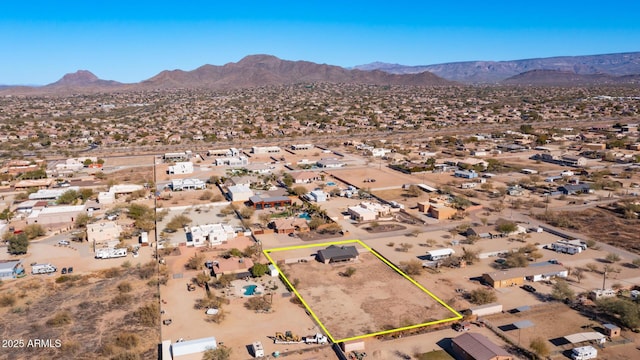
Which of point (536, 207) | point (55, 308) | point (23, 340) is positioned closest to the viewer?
point (23, 340)

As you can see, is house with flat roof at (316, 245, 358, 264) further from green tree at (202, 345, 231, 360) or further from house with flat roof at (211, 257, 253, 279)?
green tree at (202, 345, 231, 360)

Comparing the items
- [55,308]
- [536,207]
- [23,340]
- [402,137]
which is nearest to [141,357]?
[23,340]

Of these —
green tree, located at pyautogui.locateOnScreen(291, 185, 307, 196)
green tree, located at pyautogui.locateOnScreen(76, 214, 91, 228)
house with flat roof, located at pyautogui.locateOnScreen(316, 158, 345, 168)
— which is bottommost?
green tree, located at pyautogui.locateOnScreen(76, 214, 91, 228)

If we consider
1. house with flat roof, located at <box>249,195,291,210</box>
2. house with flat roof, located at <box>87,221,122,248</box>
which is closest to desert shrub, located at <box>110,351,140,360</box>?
house with flat roof, located at <box>87,221,122,248</box>

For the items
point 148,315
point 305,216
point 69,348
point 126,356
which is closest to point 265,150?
point 305,216

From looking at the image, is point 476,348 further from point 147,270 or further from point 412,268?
point 147,270

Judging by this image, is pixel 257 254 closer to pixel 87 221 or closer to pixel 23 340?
pixel 23 340
